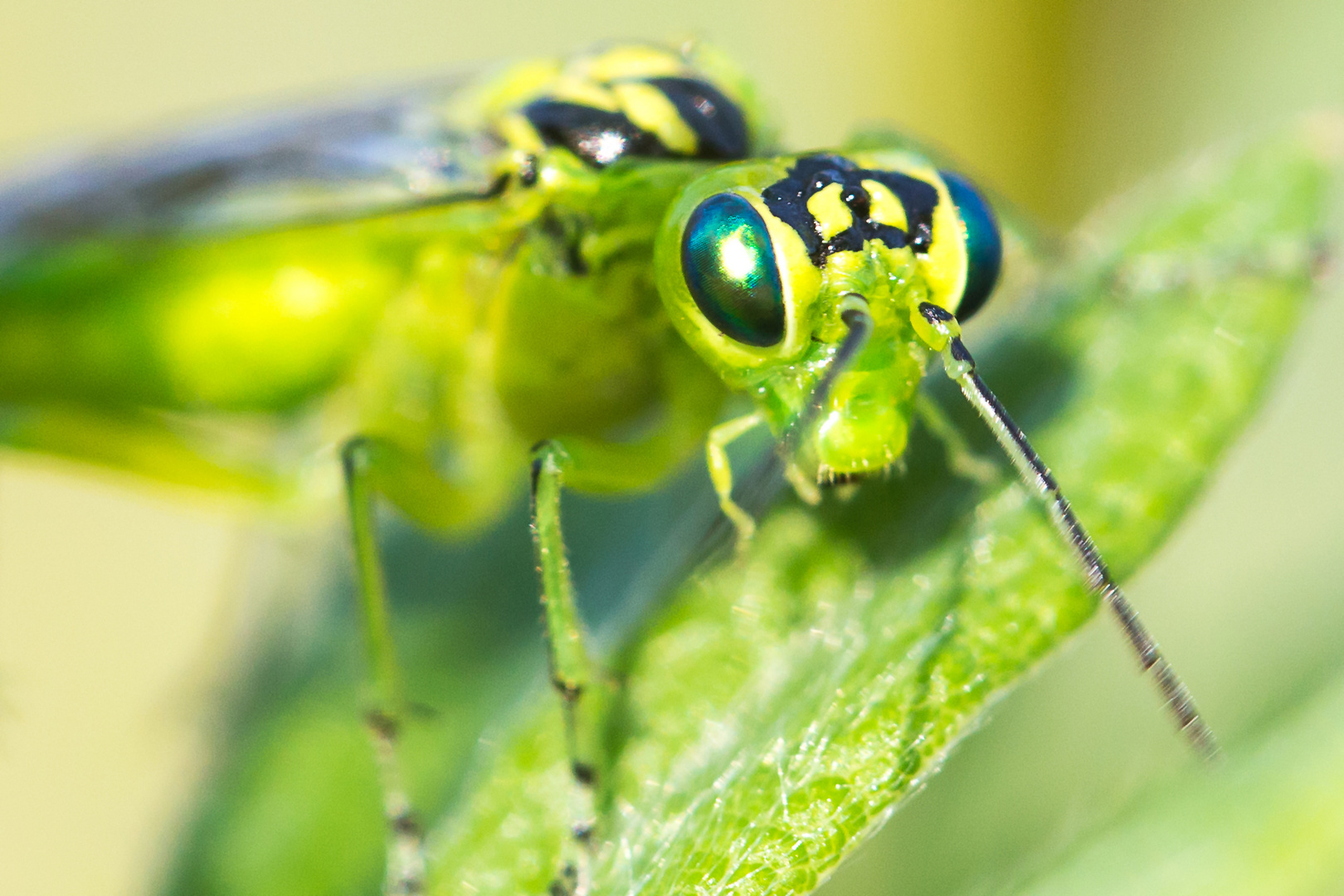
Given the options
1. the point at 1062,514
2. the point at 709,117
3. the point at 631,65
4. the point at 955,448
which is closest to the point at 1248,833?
the point at 1062,514

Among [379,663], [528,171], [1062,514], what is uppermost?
[528,171]

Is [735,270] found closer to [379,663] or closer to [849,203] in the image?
[849,203]

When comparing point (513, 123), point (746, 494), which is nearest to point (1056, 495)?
point (746, 494)

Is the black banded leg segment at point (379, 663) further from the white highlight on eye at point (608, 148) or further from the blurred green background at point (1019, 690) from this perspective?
the white highlight on eye at point (608, 148)

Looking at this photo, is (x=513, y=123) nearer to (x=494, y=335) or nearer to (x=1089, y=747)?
(x=494, y=335)

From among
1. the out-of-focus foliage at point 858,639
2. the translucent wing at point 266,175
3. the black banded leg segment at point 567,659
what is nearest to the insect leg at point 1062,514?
the out-of-focus foliage at point 858,639

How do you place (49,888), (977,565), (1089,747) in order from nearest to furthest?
(977,565), (1089,747), (49,888)

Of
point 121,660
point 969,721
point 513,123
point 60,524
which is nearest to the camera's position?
point 969,721
